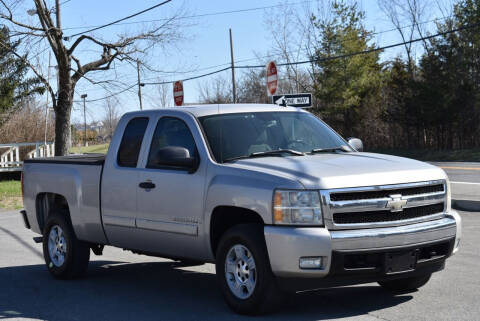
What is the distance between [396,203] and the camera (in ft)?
19.1

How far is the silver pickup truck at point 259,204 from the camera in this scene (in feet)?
18.6

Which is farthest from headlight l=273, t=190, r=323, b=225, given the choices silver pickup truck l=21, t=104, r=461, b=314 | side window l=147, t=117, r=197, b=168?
side window l=147, t=117, r=197, b=168

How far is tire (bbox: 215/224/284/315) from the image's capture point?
5.86 metres

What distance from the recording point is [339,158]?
6.48 metres

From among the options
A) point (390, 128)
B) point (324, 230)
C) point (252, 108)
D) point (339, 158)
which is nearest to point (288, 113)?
point (252, 108)

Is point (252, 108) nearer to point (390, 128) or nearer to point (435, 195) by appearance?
point (435, 195)

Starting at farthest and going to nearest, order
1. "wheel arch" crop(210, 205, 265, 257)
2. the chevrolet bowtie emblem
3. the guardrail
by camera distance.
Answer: the guardrail
"wheel arch" crop(210, 205, 265, 257)
the chevrolet bowtie emblem

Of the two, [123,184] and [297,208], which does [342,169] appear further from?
[123,184]

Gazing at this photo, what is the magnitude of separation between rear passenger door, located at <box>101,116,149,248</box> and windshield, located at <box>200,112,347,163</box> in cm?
98

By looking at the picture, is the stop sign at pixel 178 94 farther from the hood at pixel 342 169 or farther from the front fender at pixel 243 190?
the front fender at pixel 243 190

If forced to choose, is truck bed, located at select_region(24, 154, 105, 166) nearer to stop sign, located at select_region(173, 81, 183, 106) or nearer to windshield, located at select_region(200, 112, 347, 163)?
windshield, located at select_region(200, 112, 347, 163)

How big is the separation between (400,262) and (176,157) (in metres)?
2.17

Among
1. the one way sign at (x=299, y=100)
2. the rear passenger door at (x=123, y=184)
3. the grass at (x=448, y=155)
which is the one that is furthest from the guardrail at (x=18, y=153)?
the rear passenger door at (x=123, y=184)

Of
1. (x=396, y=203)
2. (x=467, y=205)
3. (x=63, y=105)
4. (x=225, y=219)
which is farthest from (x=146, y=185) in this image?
(x=63, y=105)
